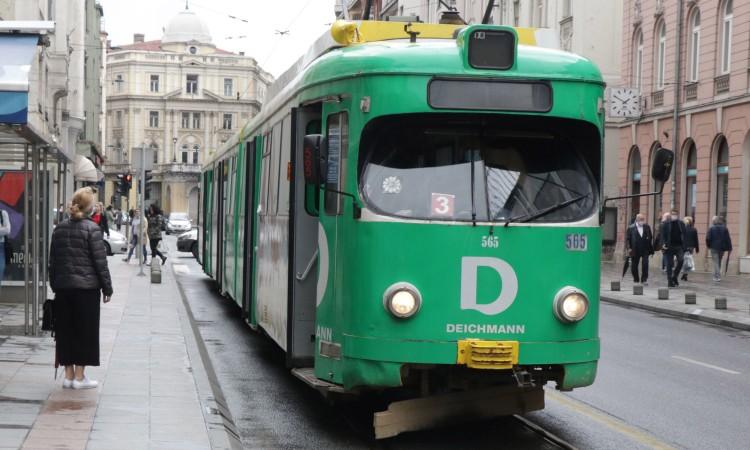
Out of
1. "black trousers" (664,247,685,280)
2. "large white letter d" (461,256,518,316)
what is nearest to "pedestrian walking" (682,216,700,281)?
"black trousers" (664,247,685,280)

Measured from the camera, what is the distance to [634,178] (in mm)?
45781

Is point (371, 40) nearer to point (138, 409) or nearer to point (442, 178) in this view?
point (442, 178)

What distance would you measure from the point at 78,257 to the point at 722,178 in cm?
2955

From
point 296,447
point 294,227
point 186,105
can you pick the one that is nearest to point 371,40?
point 294,227

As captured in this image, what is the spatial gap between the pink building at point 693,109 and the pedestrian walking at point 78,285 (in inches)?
1073

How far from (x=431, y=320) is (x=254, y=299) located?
19.7 ft

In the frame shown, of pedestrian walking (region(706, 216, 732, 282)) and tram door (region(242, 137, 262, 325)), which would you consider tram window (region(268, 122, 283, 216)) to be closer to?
tram door (region(242, 137, 262, 325))

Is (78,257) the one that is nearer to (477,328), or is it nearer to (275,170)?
(275,170)

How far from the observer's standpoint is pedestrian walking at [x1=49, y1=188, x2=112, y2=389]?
10.9 metres

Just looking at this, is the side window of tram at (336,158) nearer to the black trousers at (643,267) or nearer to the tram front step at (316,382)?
the tram front step at (316,382)

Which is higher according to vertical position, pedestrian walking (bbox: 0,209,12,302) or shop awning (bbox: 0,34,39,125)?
shop awning (bbox: 0,34,39,125)

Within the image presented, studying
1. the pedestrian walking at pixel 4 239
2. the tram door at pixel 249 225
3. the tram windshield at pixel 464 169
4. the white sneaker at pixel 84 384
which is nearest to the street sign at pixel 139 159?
the pedestrian walking at pixel 4 239

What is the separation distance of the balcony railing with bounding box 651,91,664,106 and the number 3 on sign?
115 ft

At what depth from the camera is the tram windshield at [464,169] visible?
8.90 metres
